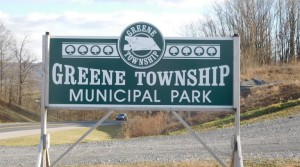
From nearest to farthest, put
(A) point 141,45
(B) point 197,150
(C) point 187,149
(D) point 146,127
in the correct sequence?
(A) point 141,45 < (B) point 197,150 < (C) point 187,149 < (D) point 146,127

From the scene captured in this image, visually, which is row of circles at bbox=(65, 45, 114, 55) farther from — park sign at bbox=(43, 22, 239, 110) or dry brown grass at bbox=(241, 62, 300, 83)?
dry brown grass at bbox=(241, 62, 300, 83)

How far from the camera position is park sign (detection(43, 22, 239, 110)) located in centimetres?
684

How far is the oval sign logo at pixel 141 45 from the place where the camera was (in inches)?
267

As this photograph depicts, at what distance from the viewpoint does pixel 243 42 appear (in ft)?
160

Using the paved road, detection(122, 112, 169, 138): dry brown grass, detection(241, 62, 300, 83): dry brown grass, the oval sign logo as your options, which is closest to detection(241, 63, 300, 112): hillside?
detection(241, 62, 300, 83): dry brown grass

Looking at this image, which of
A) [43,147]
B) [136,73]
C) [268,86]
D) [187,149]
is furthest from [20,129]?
[136,73]

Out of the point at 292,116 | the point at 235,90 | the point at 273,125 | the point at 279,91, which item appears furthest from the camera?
the point at 279,91

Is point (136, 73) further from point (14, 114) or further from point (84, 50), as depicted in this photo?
point (14, 114)

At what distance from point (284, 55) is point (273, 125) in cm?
4012

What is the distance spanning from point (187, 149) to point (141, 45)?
7.20 metres

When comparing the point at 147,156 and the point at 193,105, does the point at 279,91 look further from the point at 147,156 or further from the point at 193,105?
the point at 193,105

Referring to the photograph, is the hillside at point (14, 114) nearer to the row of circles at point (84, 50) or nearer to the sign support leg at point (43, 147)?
the sign support leg at point (43, 147)

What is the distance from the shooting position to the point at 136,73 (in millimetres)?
6871

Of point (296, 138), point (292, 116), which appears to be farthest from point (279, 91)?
point (296, 138)
